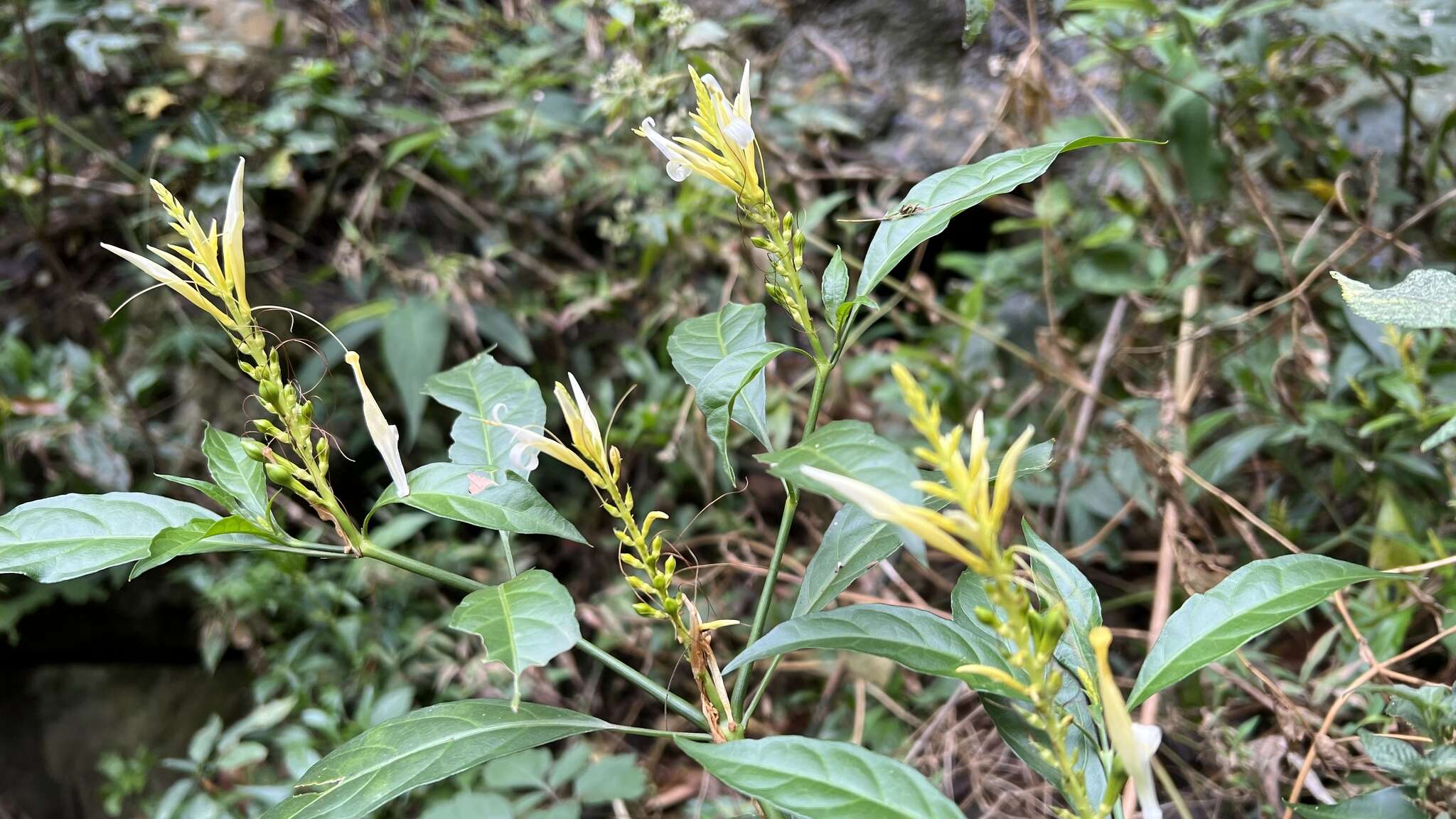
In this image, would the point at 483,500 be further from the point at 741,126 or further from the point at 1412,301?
the point at 1412,301

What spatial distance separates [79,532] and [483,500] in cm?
27

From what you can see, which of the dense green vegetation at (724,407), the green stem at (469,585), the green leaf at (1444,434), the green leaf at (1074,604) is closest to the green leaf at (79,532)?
the dense green vegetation at (724,407)

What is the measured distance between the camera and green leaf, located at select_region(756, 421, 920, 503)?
17.2 inches

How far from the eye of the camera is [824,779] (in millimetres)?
A: 494

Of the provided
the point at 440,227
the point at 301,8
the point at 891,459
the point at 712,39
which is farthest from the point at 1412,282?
the point at 301,8

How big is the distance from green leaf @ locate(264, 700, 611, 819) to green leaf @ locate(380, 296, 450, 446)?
1.12 meters

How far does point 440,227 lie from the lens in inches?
79.4

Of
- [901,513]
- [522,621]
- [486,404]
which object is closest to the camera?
[901,513]

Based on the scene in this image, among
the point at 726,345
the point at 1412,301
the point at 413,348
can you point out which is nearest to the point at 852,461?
the point at 726,345

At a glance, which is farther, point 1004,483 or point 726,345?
point 726,345

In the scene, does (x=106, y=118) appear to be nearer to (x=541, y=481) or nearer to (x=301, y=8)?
(x=301, y=8)

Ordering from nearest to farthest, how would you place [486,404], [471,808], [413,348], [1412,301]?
[1412,301] → [486,404] → [471,808] → [413,348]

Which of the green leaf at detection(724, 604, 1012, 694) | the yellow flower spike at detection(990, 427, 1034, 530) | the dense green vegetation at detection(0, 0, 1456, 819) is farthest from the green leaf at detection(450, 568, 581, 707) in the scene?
the yellow flower spike at detection(990, 427, 1034, 530)

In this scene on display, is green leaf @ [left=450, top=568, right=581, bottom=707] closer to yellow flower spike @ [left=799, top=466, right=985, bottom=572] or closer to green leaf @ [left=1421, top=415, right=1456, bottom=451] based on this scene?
yellow flower spike @ [left=799, top=466, right=985, bottom=572]
